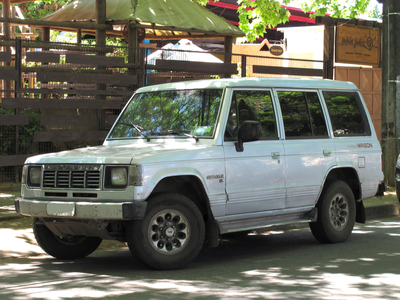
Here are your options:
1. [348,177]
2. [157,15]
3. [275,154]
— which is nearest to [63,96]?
[157,15]

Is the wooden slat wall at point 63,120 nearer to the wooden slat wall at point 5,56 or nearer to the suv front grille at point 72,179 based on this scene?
the wooden slat wall at point 5,56

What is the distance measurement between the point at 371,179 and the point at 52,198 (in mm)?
4310

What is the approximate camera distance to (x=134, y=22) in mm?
13781

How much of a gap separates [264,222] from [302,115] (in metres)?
1.48

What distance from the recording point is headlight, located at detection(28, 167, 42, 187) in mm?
6328

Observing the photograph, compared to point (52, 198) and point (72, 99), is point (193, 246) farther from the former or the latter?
point (72, 99)

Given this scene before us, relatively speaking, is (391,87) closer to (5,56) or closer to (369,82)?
(369,82)

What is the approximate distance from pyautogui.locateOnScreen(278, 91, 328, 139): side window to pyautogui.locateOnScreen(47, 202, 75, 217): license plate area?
9.10 ft

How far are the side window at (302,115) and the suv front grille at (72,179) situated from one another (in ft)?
8.20

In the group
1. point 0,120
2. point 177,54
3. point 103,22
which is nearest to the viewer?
point 0,120

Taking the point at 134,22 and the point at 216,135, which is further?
the point at 134,22

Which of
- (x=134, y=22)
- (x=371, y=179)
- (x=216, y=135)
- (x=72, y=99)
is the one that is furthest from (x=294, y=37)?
(x=216, y=135)

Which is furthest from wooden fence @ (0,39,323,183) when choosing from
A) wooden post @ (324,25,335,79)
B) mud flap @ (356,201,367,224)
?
mud flap @ (356,201,367,224)

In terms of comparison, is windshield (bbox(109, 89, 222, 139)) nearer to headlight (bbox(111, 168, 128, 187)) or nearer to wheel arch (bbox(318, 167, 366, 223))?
headlight (bbox(111, 168, 128, 187))
